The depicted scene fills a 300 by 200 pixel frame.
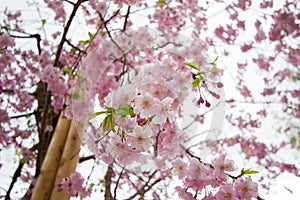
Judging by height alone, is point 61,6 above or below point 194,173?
above

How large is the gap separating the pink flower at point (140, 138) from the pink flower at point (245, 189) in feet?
1.00

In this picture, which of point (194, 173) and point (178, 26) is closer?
point (194, 173)

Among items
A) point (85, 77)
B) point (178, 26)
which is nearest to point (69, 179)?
point (85, 77)

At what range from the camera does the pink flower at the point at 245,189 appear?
3.05 feet

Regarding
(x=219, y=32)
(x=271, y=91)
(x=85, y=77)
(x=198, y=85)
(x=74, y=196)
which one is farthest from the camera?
(x=271, y=91)

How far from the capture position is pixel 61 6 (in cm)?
298

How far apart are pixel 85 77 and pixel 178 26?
1913 millimetres

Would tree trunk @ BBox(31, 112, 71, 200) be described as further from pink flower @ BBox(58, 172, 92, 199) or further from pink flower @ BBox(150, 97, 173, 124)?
pink flower @ BBox(150, 97, 173, 124)

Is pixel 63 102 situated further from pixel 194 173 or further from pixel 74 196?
pixel 194 173

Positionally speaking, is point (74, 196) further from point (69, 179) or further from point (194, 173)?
point (194, 173)

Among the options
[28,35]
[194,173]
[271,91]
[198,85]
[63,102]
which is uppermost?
[271,91]

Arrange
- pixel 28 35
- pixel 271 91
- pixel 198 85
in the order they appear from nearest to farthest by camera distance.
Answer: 1. pixel 198 85
2. pixel 28 35
3. pixel 271 91

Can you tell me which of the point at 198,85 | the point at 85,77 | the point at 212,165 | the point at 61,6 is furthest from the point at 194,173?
the point at 61,6

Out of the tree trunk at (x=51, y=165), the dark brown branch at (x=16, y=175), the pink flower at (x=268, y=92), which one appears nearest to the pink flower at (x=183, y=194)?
the tree trunk at (x=51, y=165)
